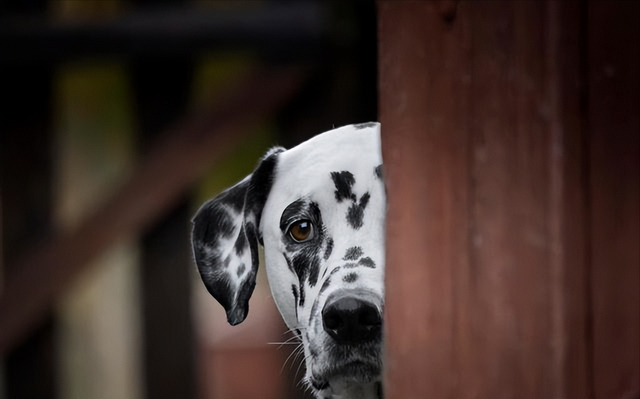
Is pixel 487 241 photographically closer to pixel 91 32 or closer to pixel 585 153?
pixel 585 153

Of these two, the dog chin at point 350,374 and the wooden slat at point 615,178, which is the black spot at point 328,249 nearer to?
the dog chin at point 350,374

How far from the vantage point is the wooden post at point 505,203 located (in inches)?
35.5

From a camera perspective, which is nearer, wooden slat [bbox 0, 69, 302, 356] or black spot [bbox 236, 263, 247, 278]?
black spot [bbox 236, 263, 247, 278]

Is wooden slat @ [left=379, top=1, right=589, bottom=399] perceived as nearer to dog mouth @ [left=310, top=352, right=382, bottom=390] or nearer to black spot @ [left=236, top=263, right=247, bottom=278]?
dog mouth @ [left=310, top=352, right=382, bottom=390]

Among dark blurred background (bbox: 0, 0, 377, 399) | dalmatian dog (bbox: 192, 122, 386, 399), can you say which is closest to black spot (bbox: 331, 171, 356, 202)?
dalmatian dog (bbox: 192, 122, 386, 399)

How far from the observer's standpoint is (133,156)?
1.94 metres

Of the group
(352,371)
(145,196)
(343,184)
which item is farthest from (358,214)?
(145,196)

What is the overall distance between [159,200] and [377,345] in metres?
0.99

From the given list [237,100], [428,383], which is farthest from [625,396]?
[237,100]

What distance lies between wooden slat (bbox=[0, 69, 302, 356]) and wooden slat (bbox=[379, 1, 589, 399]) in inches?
31.0

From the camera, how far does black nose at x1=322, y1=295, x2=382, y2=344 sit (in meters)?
0.92

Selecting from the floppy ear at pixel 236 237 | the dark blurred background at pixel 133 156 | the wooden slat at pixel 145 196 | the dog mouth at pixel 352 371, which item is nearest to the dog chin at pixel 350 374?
the dog mouth at pixel 352 371

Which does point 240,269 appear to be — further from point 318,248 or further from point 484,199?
point 484,199

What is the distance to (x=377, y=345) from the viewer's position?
3.18ft
